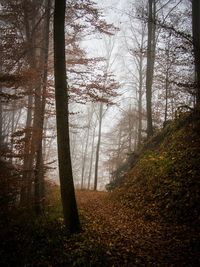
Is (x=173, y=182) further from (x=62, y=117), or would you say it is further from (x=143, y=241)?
(x=62, y=117)

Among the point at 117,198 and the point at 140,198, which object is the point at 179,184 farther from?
the point at 117,198

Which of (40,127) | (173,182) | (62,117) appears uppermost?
(40,127)

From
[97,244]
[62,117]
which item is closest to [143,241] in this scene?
[97,244]

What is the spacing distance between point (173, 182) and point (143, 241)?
3.14 m

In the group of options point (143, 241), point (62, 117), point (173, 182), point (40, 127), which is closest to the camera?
point (143, 241)

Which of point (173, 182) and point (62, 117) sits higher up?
point (62, 117)

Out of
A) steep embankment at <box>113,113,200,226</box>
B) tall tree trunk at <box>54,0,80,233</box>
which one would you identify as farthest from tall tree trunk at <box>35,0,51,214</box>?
steep embankment at <box>113,113,200,226</box>

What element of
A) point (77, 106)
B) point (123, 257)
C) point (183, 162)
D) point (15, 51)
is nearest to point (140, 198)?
point (183, 162)

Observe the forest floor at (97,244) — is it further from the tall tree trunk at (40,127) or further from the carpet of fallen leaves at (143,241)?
the tall tree trunk at (40,127)

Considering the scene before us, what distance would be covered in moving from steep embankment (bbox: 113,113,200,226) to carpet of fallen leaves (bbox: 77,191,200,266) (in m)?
0.51

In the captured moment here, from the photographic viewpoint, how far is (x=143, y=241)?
7.66m

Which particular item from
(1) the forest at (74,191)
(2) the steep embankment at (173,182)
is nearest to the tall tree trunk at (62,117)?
(1) the forest at (74,191)

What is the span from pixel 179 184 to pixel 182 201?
840 mm

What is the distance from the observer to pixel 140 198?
11.9 metres
